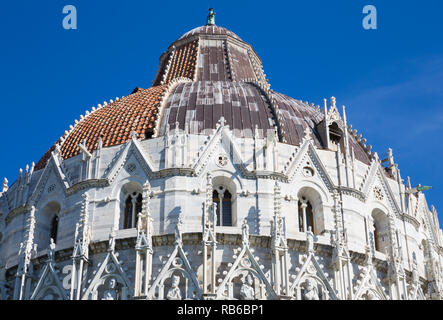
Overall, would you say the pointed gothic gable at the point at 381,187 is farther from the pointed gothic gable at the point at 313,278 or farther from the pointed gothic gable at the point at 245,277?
the pointed gothic gable at the point at 245,277

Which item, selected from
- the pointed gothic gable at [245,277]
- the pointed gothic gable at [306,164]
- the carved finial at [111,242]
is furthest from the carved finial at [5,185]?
the pointed gothic gable at [306,164]

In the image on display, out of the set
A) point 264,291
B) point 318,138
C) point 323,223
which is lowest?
point 264,291

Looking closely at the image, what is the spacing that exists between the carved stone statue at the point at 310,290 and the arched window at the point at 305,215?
386 centimetres

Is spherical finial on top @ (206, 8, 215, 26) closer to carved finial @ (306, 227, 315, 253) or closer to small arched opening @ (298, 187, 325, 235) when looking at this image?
small arched opening @ (298, 187, 325, 235)

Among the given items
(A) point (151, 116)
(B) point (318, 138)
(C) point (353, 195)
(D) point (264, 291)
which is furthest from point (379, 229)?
(A) point (151, 116)

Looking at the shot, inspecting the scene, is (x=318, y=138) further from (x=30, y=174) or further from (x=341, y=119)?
(x=30, y=174)

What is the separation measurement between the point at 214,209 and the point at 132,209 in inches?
208

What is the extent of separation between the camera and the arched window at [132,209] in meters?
38.9

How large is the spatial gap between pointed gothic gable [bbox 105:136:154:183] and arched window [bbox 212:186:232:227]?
Result: 10.9 ft

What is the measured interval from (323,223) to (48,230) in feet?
45.4

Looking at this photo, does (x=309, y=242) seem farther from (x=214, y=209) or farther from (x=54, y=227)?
(x=54, y=227)

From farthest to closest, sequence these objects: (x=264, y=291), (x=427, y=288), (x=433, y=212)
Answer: (x=433, y=212) < (x=427, y=288) < (x=264, y=291)

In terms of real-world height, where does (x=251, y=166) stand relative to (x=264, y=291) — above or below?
above

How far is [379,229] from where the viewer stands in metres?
41.6
